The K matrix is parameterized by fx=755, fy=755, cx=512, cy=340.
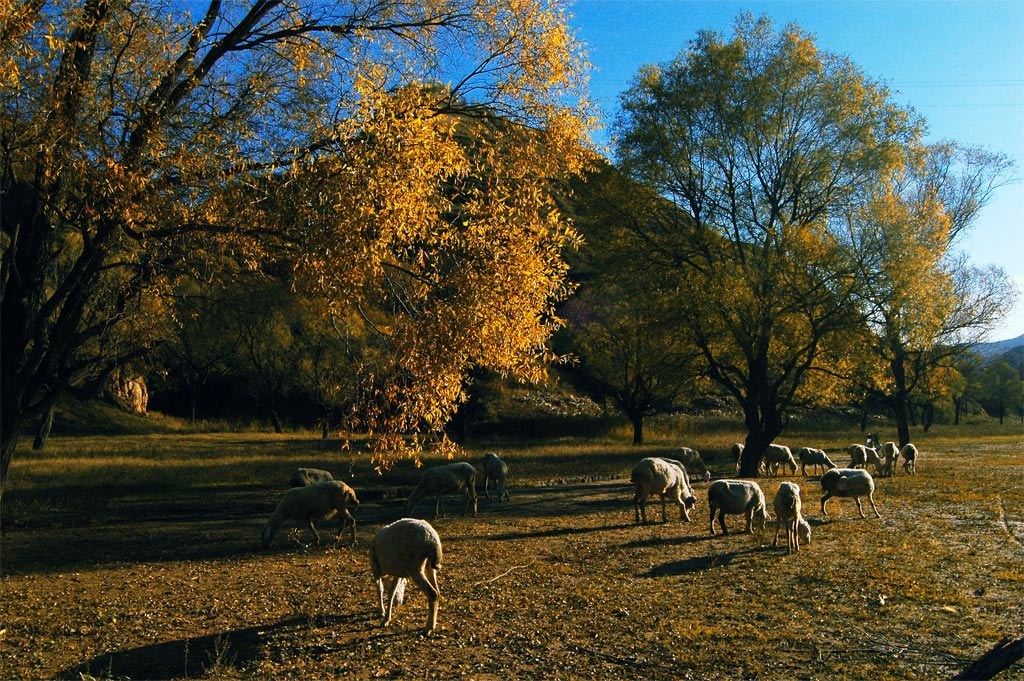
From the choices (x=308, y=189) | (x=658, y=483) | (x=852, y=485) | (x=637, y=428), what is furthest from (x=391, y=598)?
(x=637, y=428)

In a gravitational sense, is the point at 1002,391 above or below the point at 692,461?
above

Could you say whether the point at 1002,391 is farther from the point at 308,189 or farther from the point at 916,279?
the point at 308,189

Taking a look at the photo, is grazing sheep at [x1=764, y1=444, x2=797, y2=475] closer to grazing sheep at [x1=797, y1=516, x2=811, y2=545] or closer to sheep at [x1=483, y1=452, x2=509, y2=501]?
sheep at [x1=483, y1=452, x2=509, y2=501]

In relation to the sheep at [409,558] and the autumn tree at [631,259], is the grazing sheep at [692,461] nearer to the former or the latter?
the autumn tree at [631,259]

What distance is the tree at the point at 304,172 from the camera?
893 centimetres

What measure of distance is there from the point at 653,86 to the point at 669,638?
23.4 meters

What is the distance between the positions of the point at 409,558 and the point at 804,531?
27.1 ft

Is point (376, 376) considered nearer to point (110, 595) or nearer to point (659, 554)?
point (110, 595)

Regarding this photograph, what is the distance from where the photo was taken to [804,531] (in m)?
13.9

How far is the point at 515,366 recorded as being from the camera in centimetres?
998

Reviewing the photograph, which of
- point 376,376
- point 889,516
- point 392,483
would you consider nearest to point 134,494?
point 392,483

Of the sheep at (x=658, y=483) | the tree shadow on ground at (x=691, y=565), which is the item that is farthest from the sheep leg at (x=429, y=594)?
the sheep at (x=658, y=483)

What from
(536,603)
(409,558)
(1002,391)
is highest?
(1002,391)

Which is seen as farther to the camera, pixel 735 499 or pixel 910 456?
pixel 910 456
